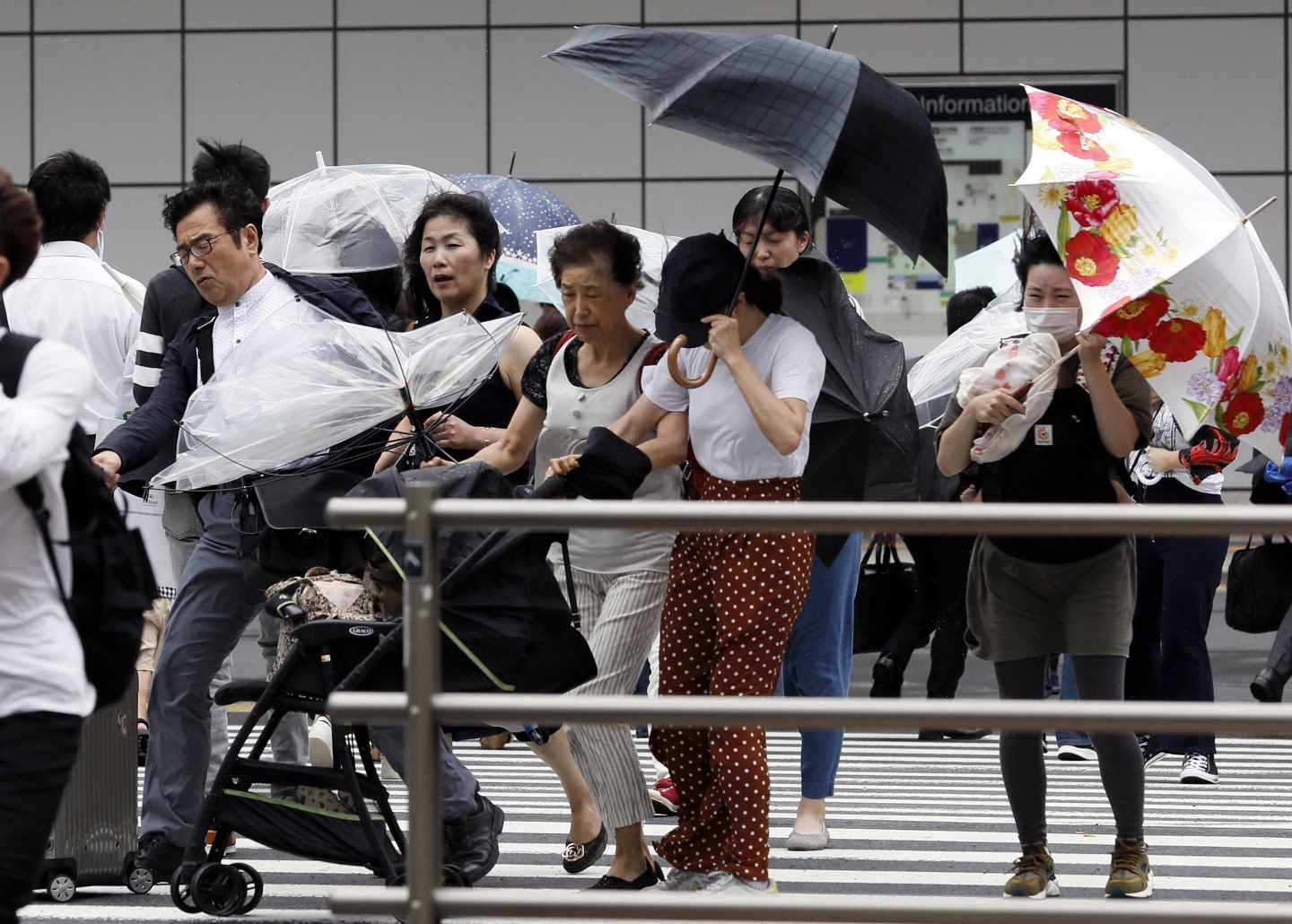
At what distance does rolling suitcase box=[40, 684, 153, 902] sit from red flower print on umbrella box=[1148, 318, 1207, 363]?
300cm

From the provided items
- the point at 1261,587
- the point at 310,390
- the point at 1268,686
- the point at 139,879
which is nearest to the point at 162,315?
the point at 310,390

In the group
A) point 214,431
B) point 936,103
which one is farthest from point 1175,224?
point 936,103

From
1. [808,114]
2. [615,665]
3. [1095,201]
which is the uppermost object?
[808,114]

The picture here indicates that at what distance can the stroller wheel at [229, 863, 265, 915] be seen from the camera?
5680 mm

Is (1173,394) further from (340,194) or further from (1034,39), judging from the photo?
(1034,39)

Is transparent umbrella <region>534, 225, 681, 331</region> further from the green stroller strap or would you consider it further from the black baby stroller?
the green stroller strap

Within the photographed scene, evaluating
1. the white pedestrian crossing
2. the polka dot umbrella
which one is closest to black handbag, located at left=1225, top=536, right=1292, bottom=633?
the white pedestrian crossing

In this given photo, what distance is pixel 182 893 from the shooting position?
5.67 metres

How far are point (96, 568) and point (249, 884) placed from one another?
86.1 inches

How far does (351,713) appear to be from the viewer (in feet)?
11.8

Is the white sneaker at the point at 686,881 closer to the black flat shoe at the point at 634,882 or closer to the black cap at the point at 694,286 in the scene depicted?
the black flat shoe at the point at 634,882

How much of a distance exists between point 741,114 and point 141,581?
7.73ft

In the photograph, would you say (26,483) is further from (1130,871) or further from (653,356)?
(1130,871)

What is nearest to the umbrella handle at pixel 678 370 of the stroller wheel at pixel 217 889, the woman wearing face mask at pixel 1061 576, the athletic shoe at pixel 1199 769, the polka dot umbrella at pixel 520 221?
the woman wearing face mask at pixel 1061 576
